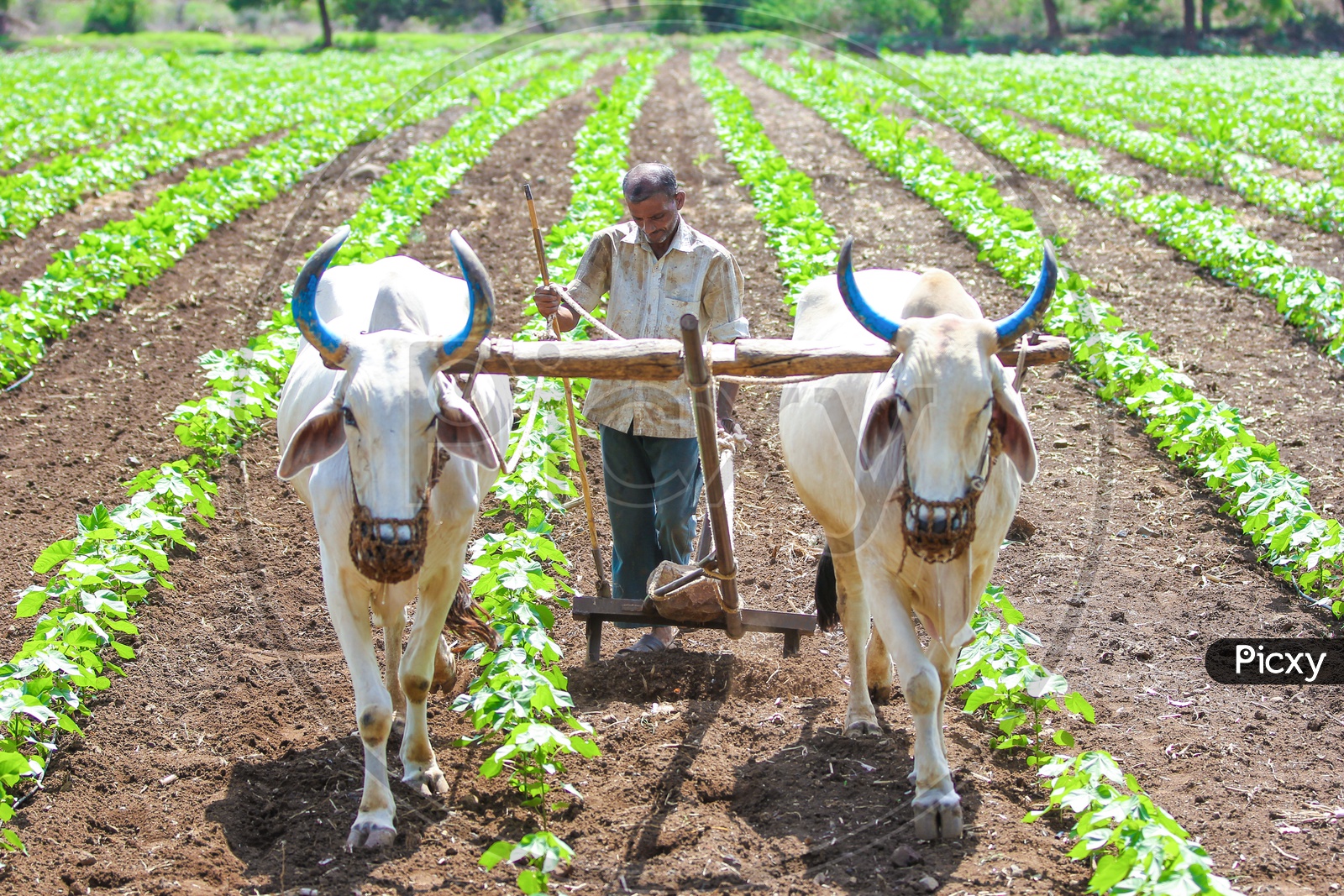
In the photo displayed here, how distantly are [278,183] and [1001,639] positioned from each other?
1333 cm

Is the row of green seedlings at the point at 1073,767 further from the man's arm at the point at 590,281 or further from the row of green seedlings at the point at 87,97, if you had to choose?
the row of green seedlings at the point at 87,97

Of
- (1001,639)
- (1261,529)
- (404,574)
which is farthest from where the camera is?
(1261,529)

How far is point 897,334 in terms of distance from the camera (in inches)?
146

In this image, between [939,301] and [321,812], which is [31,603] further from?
[939,301]

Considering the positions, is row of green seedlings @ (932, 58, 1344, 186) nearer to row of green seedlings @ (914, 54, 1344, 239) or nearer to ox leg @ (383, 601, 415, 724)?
row of green seedlings @ (914, 54, 1344, 239)

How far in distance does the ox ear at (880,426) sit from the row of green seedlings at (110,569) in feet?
9.40

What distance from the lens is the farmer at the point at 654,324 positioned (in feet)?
16.1

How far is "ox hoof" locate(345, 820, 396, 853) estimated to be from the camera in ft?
12.7

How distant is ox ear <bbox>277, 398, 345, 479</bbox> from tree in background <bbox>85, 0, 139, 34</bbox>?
212 feet

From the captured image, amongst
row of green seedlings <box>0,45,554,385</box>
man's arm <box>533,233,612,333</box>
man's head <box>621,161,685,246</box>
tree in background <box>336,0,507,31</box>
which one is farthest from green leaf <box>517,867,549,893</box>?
tree in background <box>336,0,507,31</box>

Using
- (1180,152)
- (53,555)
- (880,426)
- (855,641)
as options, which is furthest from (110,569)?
(1180,152)

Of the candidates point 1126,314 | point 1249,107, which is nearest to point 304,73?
point 1249,107

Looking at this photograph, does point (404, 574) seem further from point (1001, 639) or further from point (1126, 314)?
point (1126, 314)

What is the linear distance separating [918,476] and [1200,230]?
33.1ft
